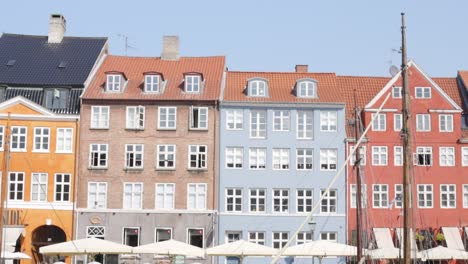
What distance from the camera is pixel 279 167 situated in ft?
190

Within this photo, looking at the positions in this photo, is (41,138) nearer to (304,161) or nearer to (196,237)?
(196,237)

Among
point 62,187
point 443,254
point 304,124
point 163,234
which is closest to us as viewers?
point 443,254

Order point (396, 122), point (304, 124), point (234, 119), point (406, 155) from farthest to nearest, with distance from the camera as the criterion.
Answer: point (396, 122) → point (304, 124) → point (234, 119) → point (406, 155)

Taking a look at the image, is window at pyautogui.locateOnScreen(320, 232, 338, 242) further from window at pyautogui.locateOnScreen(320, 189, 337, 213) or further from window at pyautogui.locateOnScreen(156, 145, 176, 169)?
window at pyautogui.locateOnScreen(156, 145, 176, 169)

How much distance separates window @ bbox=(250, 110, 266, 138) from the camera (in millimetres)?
58188

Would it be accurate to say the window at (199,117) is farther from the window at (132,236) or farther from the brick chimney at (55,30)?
the brick chimney at (55,30)

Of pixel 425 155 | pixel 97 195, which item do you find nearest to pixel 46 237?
pixel 97 195

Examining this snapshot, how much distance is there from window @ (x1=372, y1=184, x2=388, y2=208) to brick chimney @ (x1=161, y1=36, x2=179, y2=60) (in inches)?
679

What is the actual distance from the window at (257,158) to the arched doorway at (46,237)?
13469mm

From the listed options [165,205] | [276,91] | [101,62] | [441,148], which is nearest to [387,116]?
[441,148]

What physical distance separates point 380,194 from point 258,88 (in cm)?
1109

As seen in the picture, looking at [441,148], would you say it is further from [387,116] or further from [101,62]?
[101,62]

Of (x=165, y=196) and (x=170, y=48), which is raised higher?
(x=170, y=48)

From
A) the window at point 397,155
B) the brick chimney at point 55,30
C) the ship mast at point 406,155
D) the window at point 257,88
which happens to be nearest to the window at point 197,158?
the window at point 257,88
